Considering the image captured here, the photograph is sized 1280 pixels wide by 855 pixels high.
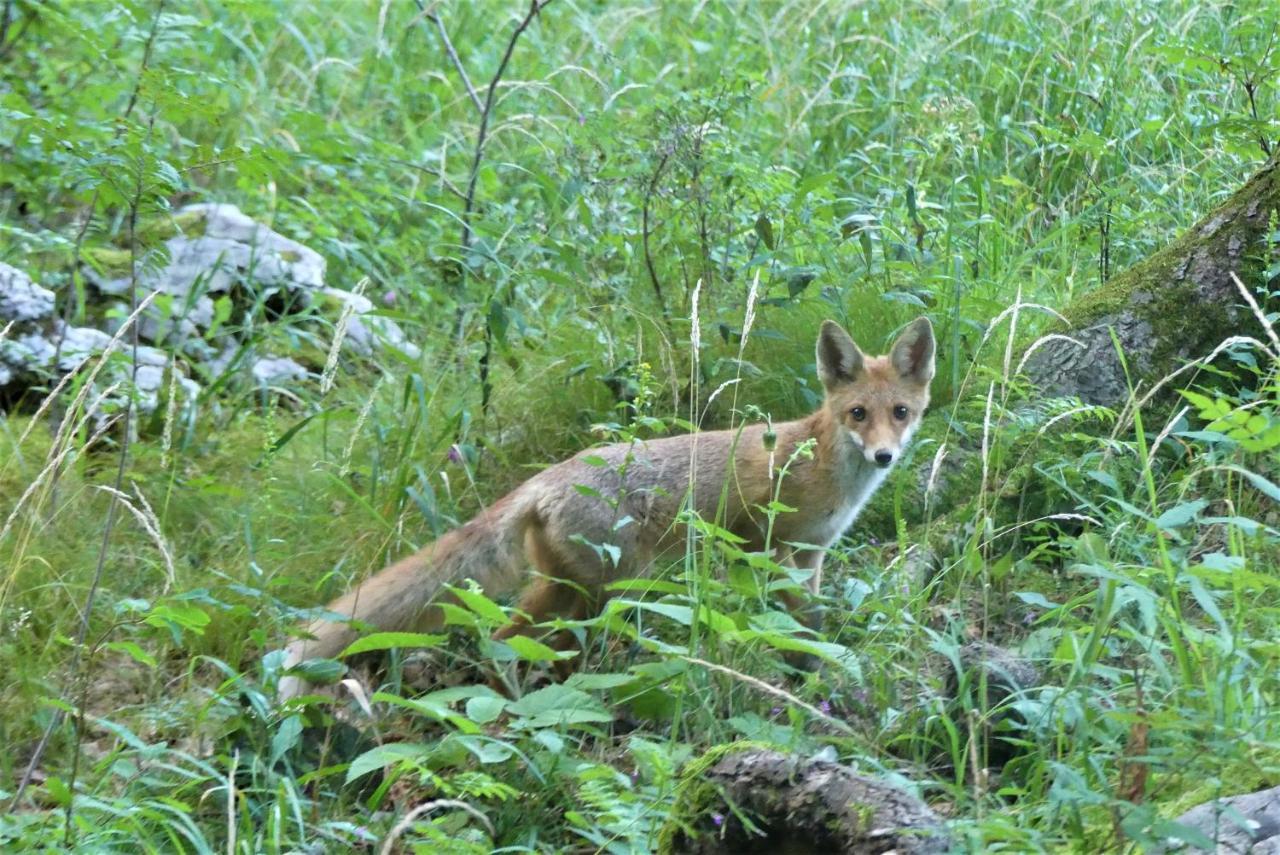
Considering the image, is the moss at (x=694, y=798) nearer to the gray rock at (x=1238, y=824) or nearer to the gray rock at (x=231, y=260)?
the gray rock at (x=1238, y=824)

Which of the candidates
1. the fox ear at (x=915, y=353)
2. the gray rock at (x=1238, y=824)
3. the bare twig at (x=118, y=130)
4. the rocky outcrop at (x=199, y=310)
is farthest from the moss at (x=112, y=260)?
the gray rock at (x=1238, y=824)

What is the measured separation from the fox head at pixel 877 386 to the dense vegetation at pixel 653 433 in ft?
0.42

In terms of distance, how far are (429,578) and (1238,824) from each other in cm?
258

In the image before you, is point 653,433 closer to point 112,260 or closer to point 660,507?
point 660,507

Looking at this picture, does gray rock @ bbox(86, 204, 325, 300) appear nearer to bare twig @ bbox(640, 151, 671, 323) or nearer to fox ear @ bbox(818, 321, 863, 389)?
bare twig @ bbox(640, 151, 671, 323)

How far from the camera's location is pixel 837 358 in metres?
4.90

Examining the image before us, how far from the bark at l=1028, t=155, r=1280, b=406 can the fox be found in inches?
19.8

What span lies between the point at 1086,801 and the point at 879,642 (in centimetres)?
120

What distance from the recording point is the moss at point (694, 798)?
9.69ft

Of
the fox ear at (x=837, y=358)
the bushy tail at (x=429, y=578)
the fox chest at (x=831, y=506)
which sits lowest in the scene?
A: the bushy tail at (x=429, y=578)

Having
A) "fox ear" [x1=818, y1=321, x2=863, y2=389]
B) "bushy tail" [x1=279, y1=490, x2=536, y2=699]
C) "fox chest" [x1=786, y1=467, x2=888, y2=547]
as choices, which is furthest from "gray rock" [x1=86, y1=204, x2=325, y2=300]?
"fox chest" [x1=786, y1=467, x2=888, y2=547]

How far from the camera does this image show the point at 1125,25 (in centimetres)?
676

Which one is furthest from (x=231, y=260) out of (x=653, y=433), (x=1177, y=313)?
(x=1177, y=313)

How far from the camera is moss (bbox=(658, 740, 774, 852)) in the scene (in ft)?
9.69
